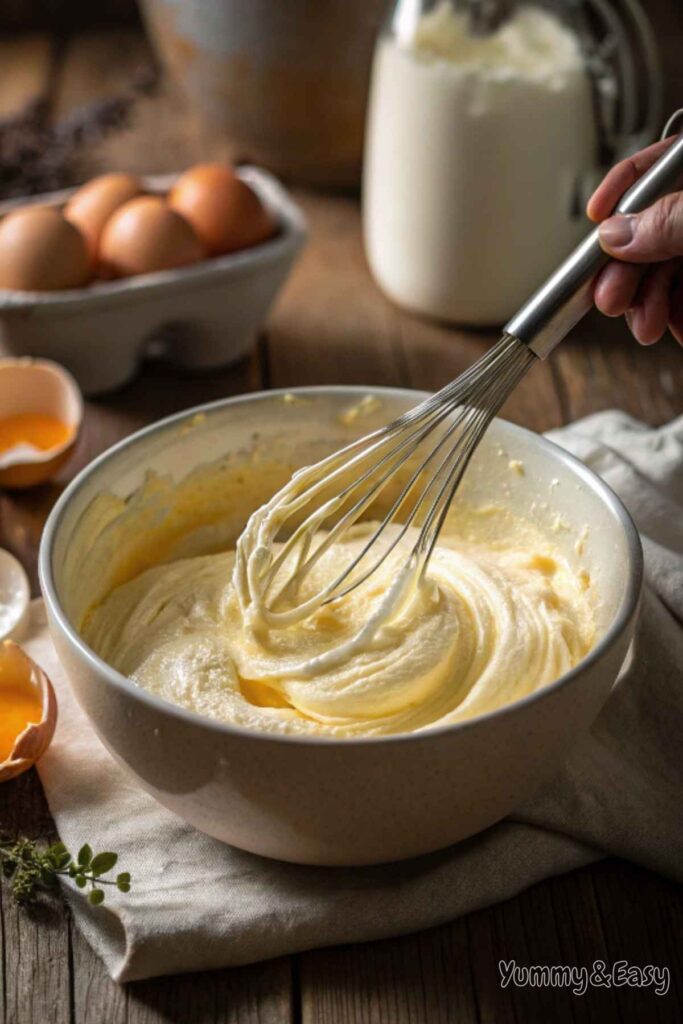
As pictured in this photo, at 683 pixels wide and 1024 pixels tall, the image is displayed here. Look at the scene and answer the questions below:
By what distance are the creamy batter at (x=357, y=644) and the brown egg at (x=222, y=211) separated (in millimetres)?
651

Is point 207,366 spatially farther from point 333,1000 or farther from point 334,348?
point 333,1000

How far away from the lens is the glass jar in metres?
1.49

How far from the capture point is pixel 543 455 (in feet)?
3.35

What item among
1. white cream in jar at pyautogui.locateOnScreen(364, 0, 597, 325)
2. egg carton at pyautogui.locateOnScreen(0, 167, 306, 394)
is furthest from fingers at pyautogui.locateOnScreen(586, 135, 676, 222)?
egg carton at pyautogui.locateOnScreen(0, 167, 306, 394)

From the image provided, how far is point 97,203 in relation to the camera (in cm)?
158

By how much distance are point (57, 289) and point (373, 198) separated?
47cm

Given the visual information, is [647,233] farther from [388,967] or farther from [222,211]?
[222,211]

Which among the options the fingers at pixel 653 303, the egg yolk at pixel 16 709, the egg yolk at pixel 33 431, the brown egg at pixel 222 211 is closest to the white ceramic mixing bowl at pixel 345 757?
the egg yolk at pixel 16 709

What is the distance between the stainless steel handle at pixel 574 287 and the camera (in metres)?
0.92

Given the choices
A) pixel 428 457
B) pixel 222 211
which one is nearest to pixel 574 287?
pixel 428 457

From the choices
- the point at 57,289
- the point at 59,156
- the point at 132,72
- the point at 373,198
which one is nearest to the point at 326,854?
the point at 57,289

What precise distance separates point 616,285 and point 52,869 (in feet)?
2.16

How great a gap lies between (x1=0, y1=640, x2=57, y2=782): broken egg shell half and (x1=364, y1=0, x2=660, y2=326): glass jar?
850 mm

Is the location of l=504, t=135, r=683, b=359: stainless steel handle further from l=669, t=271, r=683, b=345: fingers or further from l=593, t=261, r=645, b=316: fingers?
l=669, t=271, r=683, b=345: fingers
